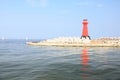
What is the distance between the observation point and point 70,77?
23.8 m

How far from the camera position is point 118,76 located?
24203mm

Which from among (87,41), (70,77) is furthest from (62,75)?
(87,41)

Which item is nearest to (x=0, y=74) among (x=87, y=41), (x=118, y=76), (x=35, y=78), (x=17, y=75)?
(x=17, y=75)

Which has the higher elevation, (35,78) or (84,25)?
(84,25)

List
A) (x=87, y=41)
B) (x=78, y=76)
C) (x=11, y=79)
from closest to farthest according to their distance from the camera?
(x=11, y=79) → (x=78, y=76) → (x=87, y=41)

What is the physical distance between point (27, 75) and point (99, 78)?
8.67m

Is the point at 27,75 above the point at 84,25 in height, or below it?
below

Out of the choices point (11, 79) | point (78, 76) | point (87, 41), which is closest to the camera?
point (11, 79)

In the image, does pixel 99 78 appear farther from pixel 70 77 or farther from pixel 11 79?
pixel 11 79

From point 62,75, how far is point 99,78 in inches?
180

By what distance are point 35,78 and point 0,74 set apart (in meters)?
5.08

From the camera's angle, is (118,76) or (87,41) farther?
(87,41)

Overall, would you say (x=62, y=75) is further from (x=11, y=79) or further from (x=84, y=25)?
(x=84, y=25)

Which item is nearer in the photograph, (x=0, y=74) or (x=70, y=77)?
(x=70, y=77)
